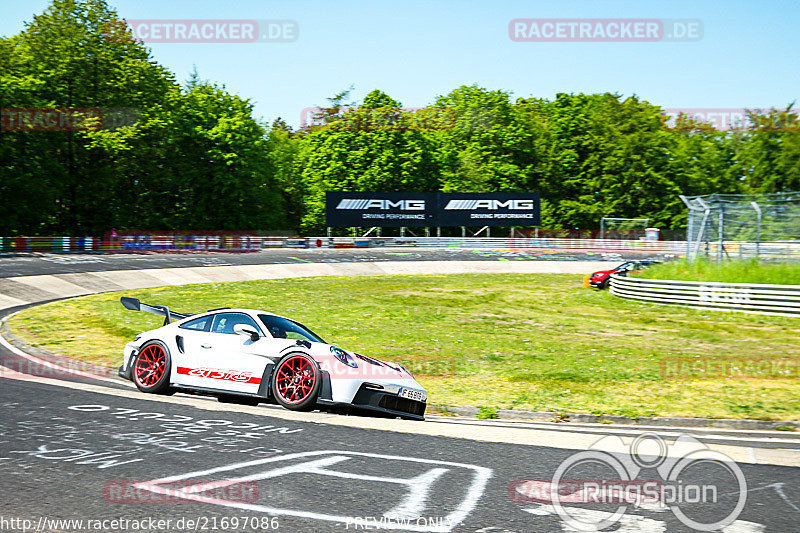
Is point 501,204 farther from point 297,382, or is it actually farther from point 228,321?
point 297,382

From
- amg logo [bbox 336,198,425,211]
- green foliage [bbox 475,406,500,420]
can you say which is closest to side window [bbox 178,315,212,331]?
green foliage [bbox 475,406,500,420]

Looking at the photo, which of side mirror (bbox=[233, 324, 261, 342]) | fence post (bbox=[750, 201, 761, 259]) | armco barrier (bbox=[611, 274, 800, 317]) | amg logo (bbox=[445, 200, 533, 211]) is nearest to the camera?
side mirror (bbox=[233, 324, 261, 342])

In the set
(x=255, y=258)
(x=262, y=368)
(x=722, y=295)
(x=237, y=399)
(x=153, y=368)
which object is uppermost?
(x=255, y=258)

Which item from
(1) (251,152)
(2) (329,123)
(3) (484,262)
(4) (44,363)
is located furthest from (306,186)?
(4) (44,363)

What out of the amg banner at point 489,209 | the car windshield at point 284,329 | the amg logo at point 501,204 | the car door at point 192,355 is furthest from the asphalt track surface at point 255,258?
the car windshield at point 284,329

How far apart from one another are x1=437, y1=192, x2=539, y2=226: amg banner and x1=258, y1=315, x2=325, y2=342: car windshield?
57.6 meters

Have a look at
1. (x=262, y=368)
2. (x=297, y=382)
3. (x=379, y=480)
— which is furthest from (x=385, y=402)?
(x=379, y=480)

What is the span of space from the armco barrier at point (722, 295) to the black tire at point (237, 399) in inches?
834

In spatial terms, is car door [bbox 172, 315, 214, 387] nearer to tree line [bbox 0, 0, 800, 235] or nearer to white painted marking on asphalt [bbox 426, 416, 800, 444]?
white painted marking on asphalt [bbox 426, 416, 800, 444]

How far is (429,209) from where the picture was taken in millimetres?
68375

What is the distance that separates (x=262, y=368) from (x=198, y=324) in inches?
61.7

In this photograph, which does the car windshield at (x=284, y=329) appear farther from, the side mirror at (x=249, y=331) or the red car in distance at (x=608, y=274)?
the red car in distance at (x=608, y=274)

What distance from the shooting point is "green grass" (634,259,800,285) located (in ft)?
88.5

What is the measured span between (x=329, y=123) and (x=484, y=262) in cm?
3918
